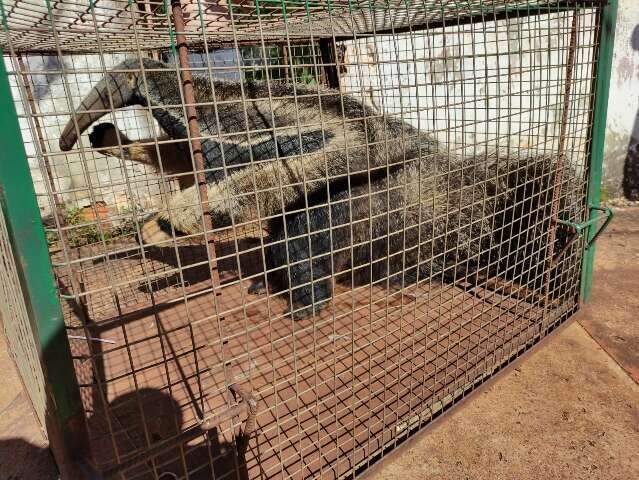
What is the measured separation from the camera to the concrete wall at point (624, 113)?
5.10 m

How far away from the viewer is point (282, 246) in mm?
3207

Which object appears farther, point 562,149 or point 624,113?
point 624,113

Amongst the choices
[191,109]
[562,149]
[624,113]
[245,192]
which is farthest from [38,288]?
[624,113]

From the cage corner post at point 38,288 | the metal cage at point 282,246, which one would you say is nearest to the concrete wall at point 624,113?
the metal cage at point 282,246

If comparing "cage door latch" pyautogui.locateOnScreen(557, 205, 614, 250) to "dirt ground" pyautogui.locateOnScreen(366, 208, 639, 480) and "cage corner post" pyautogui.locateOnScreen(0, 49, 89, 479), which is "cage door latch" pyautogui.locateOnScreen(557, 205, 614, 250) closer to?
"dirt ground" pyautogui.locateOnScreen(366, 208, 639, 480)

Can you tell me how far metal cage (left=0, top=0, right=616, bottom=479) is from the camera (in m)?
1.20

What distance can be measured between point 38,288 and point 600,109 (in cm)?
288

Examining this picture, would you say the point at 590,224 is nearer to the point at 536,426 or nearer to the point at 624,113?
the point at 536,426

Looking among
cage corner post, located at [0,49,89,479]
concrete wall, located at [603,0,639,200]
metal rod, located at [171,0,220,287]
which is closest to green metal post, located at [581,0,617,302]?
metal rod, located at [171,0,220,287]

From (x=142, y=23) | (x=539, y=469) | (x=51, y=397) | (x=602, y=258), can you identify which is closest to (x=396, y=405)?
(x=539, y=469)

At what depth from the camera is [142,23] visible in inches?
102

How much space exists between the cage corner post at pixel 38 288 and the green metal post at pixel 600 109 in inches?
110

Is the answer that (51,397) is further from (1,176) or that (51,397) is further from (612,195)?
(612,195)

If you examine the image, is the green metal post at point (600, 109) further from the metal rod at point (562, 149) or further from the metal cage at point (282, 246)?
the metal rod at point (562, 149)
